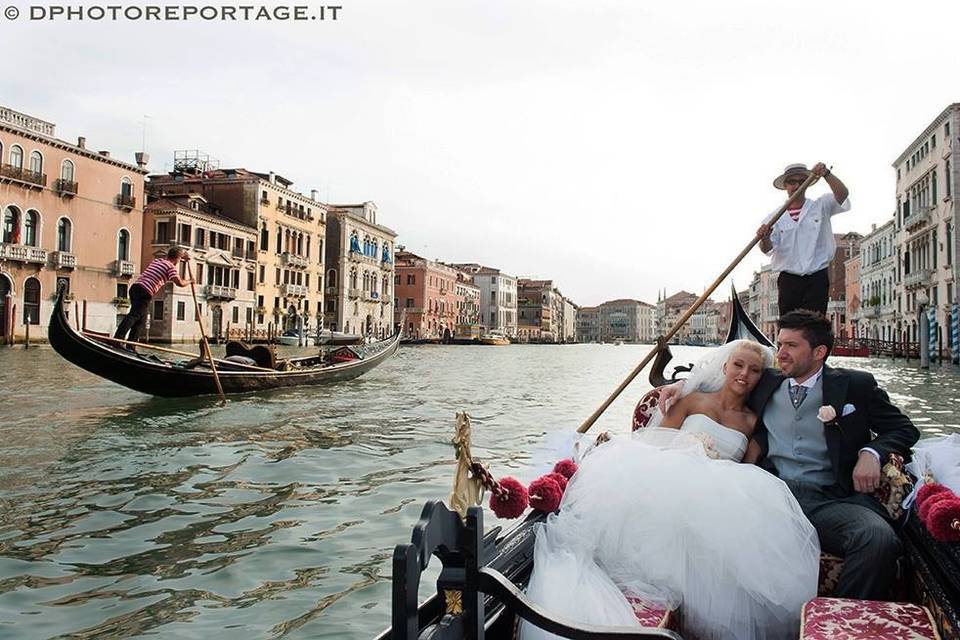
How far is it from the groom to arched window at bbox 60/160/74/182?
73.7ft

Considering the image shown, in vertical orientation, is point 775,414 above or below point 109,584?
above

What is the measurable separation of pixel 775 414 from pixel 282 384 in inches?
314

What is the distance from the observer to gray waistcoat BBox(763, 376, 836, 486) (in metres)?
1.82

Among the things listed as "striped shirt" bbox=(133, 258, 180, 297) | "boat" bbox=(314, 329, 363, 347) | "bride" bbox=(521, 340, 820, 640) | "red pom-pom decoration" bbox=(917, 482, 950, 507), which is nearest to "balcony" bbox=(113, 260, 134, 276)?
"boat" bbox=(314, 329, 363, 347)

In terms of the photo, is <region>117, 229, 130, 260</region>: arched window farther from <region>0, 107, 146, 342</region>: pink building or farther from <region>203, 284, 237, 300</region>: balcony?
<region>203, 284, 237, 300</region>: balcony

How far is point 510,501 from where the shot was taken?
1.57m

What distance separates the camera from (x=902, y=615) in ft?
4.45

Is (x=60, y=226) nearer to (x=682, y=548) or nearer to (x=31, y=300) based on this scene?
(x=31, y=300)

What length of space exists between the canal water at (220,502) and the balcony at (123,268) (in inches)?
588

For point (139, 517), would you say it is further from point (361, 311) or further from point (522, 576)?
point (361, 311)

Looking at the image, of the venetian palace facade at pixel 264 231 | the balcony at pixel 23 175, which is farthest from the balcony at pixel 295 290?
the balcony at pixel 23 175

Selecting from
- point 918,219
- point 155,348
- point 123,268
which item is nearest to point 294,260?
point 123,268

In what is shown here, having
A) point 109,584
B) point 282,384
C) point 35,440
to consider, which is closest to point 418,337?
point 282,384

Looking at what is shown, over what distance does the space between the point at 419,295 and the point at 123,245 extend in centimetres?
2278
